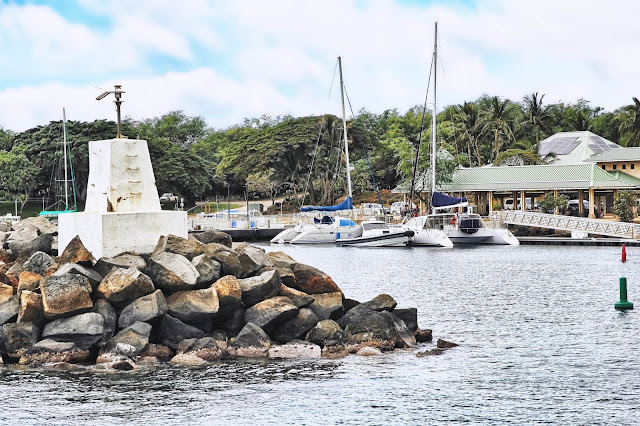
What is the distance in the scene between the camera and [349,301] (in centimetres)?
2428

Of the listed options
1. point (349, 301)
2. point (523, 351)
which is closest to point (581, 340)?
point (523, 351)

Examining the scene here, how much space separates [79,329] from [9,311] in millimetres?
2095

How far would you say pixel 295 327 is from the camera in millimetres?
21891

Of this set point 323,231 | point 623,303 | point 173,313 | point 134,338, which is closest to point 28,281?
point 134,338

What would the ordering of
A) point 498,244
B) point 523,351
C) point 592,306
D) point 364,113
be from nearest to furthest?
point 523,351 → point 592,306 → point 498,244 → point 364,113

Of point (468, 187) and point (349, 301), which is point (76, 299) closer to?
point (349, 301)

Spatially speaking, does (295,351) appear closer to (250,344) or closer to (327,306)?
(250,344)

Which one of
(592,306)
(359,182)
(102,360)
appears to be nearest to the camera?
(102,360)

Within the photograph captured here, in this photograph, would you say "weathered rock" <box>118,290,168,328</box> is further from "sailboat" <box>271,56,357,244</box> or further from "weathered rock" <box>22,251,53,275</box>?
"sailboat" <box>271,56,357,244</box>

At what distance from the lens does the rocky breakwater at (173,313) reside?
20.3 m

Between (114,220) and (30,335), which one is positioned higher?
(114,220)

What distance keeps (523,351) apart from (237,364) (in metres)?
7.65

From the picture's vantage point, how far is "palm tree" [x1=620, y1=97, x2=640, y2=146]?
93.6 meters

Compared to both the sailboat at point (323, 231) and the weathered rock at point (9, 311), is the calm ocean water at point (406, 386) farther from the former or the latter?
the sailboat at point (323, 231)
